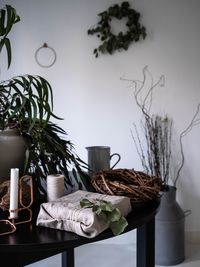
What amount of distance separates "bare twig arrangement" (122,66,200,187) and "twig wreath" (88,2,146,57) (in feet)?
0.93

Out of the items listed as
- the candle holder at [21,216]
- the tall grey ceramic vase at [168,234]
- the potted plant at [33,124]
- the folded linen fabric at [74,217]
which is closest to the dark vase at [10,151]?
the potted plant at [33,124]

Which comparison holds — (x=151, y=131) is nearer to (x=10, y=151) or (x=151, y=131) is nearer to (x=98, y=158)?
(x=98, y=158)

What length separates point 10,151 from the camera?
48.6 inches

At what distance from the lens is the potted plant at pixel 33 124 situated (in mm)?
1221

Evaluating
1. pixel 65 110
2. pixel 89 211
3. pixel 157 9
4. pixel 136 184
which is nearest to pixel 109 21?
pixel 157 9

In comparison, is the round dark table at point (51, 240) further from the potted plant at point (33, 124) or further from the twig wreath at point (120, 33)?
the twig wreath at point (120, 33)

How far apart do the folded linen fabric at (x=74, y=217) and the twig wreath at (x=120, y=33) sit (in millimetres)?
1863

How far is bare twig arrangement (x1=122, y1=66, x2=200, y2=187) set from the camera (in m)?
2.65

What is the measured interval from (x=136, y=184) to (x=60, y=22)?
1942 millimetres

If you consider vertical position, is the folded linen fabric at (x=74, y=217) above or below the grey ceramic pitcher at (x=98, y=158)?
below

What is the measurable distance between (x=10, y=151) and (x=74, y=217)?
468 millimetres

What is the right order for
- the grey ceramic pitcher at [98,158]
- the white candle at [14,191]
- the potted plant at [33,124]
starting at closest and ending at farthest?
the white candle at [14,191]
the potted plant at [33,124]
the grey ceramic pitcher at [98,158]

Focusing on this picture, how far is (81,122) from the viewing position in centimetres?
275

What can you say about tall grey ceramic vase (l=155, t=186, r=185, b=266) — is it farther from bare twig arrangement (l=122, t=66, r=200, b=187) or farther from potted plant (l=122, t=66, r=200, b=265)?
bare twig arrangement (l=122, t=66, r=200, b=187)
